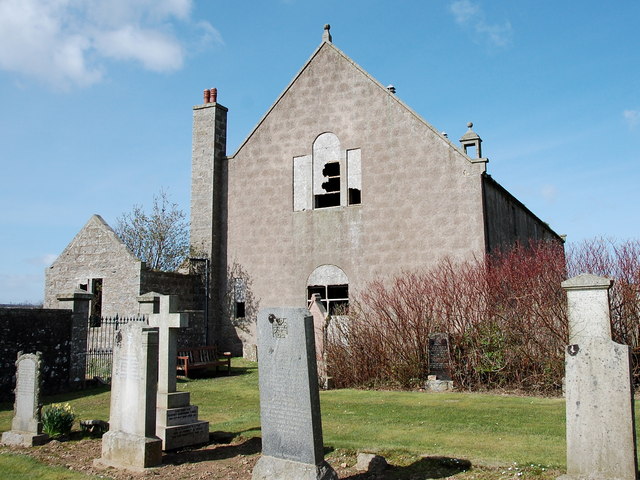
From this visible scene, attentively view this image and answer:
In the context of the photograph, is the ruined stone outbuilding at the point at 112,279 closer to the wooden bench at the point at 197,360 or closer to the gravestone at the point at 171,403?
the wooden bench at the point at 197,360

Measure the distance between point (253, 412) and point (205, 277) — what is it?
39.9ft

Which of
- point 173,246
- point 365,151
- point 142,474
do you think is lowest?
point 142,474

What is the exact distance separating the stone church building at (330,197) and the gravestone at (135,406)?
13.1m

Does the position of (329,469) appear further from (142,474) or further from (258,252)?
(258,252)

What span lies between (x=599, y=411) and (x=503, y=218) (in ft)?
54.3

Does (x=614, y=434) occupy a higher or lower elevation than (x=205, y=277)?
lower

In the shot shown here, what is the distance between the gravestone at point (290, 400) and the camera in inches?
259

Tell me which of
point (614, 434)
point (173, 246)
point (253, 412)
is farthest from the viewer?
point (173, 246)

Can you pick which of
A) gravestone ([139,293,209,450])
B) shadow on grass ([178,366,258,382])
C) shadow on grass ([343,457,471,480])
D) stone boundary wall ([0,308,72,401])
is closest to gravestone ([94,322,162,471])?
gravestone ([139,293,209,450])

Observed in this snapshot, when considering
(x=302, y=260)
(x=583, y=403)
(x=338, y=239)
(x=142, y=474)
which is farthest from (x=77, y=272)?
(x=583, y=403)

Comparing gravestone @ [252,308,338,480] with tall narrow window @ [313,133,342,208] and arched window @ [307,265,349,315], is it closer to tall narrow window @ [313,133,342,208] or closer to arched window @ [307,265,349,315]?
arched window @ [307,265,349,315]

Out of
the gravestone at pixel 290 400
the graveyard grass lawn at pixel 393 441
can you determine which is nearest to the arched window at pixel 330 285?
the graveyard grass lawn at pixel 393 441

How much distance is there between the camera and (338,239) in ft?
71.6

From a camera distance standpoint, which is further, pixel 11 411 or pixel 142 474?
pixel 11 411
